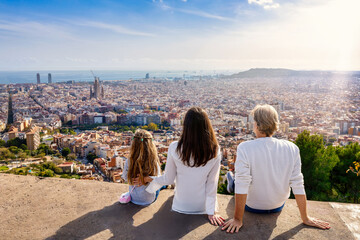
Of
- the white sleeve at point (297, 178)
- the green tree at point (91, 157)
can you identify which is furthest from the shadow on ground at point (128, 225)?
the green tree at point (91, 157)

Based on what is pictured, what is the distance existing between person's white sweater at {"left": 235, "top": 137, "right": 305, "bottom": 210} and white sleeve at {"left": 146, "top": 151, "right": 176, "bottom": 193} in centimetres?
32

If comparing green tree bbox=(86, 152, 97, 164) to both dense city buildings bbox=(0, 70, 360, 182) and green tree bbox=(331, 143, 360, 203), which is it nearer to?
dense city buildings bbox=(0, 70, 360, 182)

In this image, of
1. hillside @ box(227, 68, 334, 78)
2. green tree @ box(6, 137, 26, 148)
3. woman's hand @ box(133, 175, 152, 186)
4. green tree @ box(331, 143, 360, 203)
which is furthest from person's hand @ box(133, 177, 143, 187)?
hillside @ box(227, 68, 334, 78)

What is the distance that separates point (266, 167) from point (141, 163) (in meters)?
0.66

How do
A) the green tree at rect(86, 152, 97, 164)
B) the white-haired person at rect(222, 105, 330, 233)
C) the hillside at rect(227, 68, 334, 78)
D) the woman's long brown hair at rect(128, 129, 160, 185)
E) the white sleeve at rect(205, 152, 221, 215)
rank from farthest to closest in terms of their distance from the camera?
the hillside at rect(227, 68, 334, 78), the green tree at rect(86, 152, 97, 164), the woman's long brown hair at rect(128, 129, 160, 185), the white sleeve at rect(205, 152, 221, 215), the white-haired person at rect(222, 105, 330, 233)

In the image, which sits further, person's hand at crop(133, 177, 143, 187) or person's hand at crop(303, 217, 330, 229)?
person's hand at crop(133, 177, 143, 187)

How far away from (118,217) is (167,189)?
0.43m

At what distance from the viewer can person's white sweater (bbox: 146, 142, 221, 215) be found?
4.59ft

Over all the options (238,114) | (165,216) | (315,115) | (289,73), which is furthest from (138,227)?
(289,73)

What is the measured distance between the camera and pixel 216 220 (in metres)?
1.37

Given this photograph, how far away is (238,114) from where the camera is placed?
31906mm

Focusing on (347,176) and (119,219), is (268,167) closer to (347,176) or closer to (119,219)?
(119,219)

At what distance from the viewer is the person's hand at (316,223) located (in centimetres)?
132

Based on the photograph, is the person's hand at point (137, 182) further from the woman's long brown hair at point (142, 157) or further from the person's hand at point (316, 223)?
the person's hand at point (316, 223)
